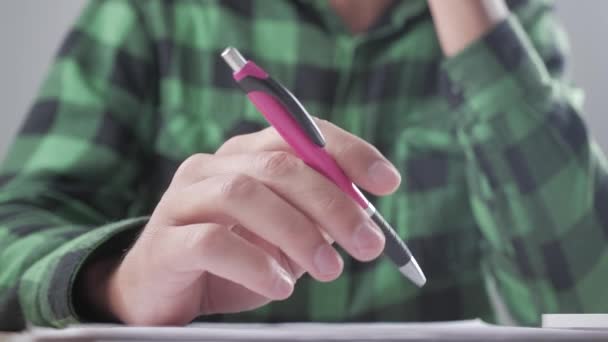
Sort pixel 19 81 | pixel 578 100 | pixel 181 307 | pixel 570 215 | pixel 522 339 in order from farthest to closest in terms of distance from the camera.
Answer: pixel 19 81 < pixel 578 100 < pixel 570 215 < pixel 181 307 < pixel 522 339

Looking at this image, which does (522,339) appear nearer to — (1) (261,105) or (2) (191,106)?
(1) (261,105)

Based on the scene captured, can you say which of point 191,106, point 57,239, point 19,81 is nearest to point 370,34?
point 191,106

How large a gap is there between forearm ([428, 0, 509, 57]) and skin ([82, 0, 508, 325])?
0.29 m

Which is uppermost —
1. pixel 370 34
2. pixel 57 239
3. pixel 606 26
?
pixel 57 239

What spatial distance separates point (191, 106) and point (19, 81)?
0.32m

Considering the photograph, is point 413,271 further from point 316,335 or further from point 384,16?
point 384,16

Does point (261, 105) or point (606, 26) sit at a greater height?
point (261, 105)

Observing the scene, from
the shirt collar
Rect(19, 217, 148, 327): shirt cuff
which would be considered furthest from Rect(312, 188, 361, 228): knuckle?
the shirt collar

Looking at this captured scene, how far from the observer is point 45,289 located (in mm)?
369

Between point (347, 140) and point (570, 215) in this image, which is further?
point (570, 215)

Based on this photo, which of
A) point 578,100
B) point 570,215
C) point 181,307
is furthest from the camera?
point 578,100

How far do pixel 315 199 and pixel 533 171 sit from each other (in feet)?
1.19

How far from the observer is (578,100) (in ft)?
2.36

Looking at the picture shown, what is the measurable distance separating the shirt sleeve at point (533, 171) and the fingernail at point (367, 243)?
0.33 metres
